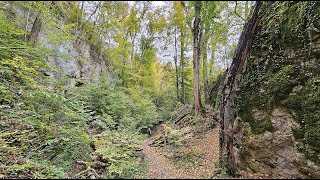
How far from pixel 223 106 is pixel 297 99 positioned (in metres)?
1.65

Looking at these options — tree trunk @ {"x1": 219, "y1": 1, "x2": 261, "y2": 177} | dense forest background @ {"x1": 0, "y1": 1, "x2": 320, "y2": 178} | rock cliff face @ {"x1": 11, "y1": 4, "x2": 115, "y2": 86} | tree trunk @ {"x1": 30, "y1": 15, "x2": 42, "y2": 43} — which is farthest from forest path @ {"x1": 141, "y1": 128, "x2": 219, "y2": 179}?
tree trunk @ {"x1": 30, "y1": 15, "x2": 42, "y2": 43}

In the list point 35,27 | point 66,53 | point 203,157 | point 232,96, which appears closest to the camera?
point 232,96

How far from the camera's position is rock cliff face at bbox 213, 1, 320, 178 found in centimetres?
392

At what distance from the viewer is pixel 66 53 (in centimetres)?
1145

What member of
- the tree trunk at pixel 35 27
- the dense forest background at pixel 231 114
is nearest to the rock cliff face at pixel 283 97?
the dense forest background at pixel 231 114

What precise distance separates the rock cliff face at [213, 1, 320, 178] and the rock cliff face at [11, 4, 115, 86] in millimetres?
6788

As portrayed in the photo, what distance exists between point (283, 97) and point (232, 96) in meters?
1.33

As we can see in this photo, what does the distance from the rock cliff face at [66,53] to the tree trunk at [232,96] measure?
623cm

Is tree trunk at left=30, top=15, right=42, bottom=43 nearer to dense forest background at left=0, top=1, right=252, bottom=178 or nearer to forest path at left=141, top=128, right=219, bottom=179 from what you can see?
dense forest background at left=0, top=1, right=252, bottom=178

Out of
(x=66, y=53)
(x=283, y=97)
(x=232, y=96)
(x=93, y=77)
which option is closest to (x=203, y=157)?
(x=232, y=96)

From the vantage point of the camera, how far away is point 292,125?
4.12 meters

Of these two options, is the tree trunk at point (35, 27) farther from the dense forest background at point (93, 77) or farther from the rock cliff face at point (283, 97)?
the rock cliff face at point (283, 97)

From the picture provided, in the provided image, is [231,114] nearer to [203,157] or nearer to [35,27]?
[203,157]

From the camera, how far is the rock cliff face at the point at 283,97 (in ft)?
12.9
